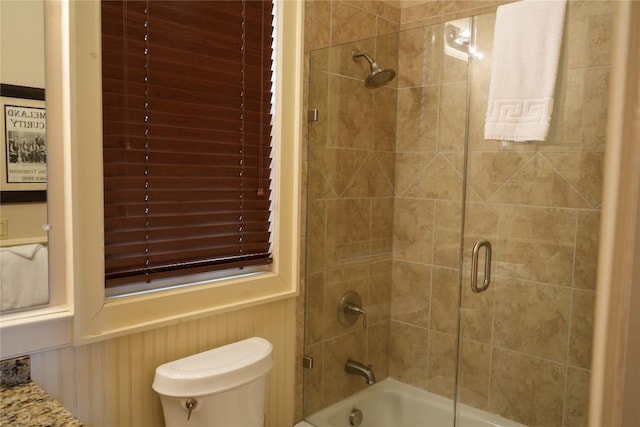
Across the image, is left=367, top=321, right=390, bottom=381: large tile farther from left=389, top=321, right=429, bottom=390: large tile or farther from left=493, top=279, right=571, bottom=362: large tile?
left=493, top=279, right=571, bottom=362: large tile

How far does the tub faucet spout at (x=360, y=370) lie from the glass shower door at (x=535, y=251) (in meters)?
0.42

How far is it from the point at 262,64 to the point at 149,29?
48cm

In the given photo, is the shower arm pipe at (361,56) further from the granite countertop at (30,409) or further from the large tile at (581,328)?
the granite countertop at (30,409)

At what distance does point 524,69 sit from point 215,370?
5.10 ft

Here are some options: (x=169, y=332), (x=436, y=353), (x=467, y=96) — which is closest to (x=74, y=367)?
(x=169, y=332)

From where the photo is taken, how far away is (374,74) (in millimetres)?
2230

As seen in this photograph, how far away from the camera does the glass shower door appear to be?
1780 millimetres

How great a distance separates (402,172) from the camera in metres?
2.41

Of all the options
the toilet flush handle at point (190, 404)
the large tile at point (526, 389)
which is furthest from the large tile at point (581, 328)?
the toilet flush handle at point (190, 404)

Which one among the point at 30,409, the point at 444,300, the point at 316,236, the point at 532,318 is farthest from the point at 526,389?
the point at 30,409

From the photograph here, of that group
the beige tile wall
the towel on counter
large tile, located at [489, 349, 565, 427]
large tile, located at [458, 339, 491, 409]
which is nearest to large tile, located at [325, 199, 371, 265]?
the beige tile wall

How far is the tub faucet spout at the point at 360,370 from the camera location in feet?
7.59

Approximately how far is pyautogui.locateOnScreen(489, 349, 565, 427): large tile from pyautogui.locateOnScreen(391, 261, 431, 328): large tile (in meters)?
0.38

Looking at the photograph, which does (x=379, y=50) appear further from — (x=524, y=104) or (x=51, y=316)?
(x=51, y=316)
